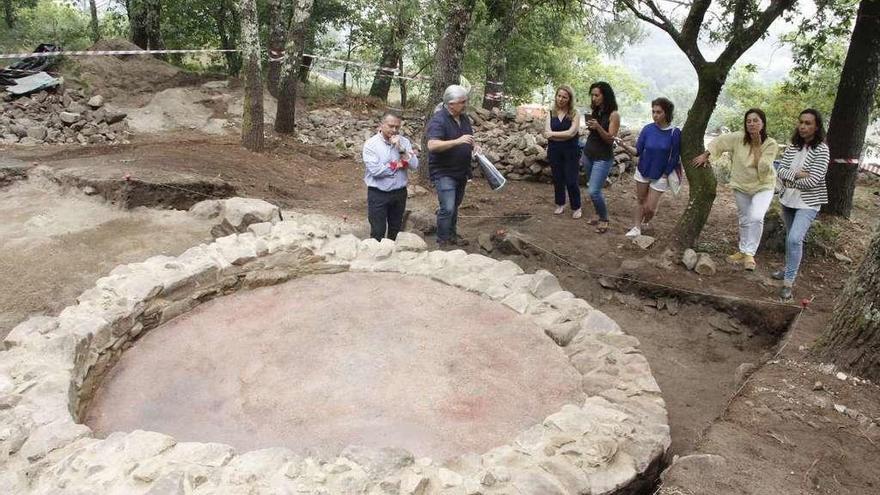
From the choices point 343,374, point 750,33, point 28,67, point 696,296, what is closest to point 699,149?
point 750,33

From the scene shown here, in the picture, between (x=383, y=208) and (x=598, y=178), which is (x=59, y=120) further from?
(x=598, y=178)

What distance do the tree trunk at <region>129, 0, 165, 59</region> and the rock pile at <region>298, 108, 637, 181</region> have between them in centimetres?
414

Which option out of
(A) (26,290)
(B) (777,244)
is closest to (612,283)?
(B) (777,244)

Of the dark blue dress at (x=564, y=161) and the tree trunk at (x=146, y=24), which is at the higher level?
the tree trunk at (x=146, y=24)

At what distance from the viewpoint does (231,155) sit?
9234mm

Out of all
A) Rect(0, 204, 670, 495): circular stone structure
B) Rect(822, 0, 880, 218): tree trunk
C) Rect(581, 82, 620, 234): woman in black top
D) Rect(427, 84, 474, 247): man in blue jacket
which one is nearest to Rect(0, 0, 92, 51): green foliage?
Rect(427, 84, 474, 247): man in blue jacket

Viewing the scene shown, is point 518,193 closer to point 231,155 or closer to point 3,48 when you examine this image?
point 231,155

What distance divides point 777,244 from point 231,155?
7119mm

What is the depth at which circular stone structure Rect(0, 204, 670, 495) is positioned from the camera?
8.79ft

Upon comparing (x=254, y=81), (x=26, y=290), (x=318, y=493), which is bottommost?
(x=26, y=290)

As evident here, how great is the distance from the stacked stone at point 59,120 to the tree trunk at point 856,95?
986 centimetres

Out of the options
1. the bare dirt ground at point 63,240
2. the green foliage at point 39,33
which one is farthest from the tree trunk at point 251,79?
the green foliage at point 39,33

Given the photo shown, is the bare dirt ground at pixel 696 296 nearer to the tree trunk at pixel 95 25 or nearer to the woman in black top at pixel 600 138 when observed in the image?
the woman in black top at pixel 600 138

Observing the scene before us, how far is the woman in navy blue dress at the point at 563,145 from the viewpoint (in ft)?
22.1
